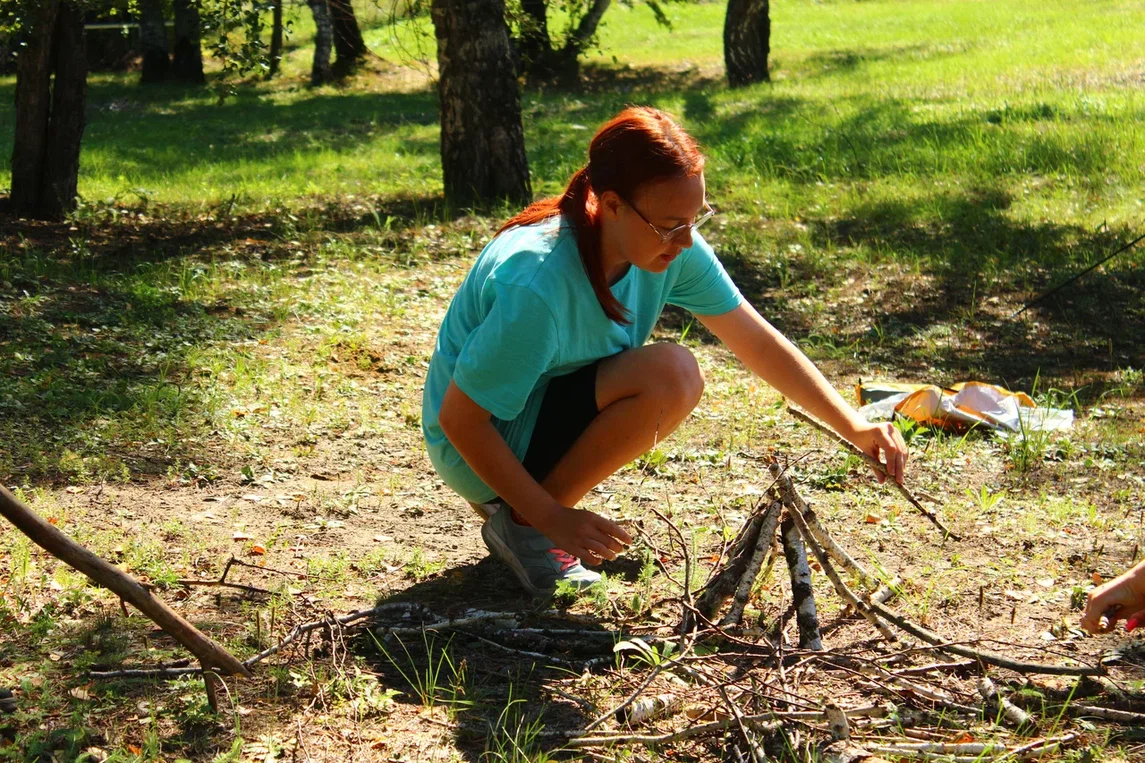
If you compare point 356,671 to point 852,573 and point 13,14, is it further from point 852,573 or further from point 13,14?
point 13,14

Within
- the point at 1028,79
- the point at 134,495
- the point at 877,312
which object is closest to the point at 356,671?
the point at 134,495

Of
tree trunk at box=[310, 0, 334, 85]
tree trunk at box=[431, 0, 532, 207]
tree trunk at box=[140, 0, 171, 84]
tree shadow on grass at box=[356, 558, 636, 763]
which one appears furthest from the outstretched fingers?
tree trunk at box=[140, 0, 171, 84]

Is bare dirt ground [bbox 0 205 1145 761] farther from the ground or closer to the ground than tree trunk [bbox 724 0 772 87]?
closer to the ground

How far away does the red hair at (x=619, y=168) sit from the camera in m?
2.53

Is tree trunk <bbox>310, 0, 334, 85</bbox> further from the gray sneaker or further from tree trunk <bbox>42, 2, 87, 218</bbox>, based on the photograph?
the gray sneaker

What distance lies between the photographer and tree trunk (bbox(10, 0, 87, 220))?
6.71 meters

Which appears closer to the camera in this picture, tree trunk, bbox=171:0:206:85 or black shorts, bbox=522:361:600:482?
black shorts, bbox=522:361:600:482

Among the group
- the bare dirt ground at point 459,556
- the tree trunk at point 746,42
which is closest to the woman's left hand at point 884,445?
the bare dirt ground at point 459,556

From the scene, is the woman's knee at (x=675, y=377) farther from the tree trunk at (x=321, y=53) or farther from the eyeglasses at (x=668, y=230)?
the tree trunk at (x=321, y=53)

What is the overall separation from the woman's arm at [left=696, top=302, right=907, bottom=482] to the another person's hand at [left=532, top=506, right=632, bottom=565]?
658 mm

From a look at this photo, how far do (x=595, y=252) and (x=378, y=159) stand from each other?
7.89 meters

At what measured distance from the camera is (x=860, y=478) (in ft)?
13.3

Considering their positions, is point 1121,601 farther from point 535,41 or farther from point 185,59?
point 185,59

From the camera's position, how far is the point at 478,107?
7.54m
